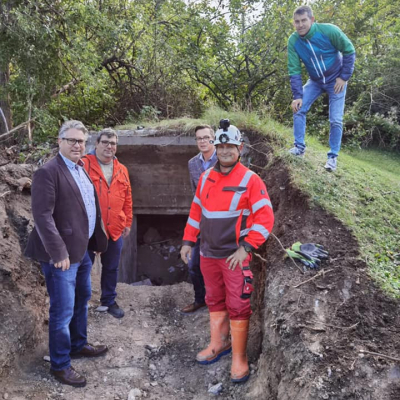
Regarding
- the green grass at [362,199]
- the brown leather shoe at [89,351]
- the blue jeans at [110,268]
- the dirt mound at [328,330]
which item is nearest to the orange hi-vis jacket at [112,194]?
the blue jeans at [110,268]

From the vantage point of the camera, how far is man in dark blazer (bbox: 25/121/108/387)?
2965 mm

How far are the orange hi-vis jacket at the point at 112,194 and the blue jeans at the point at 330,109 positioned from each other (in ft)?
8.29

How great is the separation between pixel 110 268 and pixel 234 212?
6.83ft

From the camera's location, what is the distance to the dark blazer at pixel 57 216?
295 cm

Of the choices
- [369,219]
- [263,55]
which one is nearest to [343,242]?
[369,219]

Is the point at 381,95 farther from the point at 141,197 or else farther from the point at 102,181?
the point at 102,181

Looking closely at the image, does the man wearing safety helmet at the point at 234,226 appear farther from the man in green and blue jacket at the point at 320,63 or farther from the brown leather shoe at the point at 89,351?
the man in green and blue jacket at the point at 320,63

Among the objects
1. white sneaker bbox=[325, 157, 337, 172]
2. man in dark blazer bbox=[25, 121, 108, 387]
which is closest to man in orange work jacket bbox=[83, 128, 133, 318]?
man in dark blazer bbox=[25, 121, 108, 387]

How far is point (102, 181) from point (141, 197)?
348cm

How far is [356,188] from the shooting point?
5016mm

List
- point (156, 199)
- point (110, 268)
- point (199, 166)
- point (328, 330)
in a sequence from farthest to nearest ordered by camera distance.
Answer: point (156, 199), point (110, 268), point (199, 166), point (328, 330)

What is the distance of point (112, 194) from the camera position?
4297mm

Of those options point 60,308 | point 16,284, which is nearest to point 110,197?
point 16,284

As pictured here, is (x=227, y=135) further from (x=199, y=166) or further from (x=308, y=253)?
(x=308, y=253)
